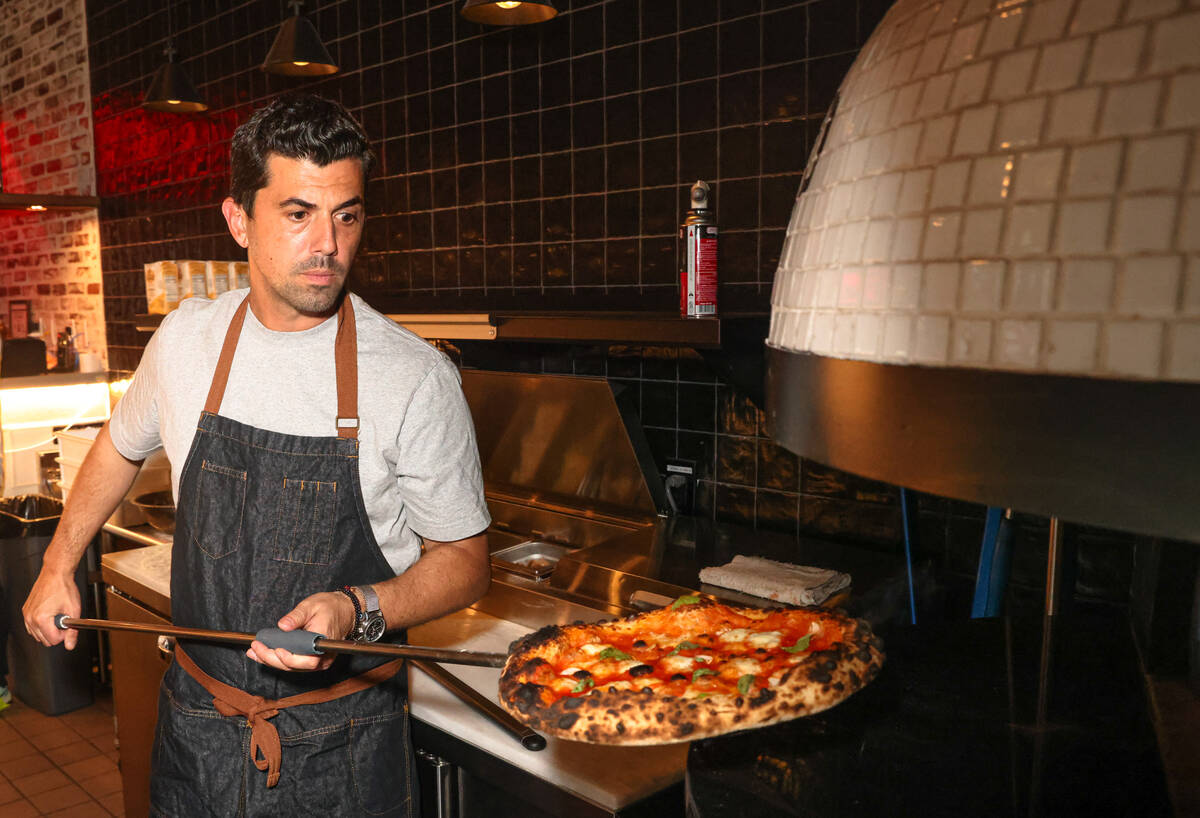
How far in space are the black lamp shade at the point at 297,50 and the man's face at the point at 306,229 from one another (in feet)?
5.28

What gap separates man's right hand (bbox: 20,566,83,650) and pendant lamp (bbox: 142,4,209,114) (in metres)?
2.61

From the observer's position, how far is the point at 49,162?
5340 mm

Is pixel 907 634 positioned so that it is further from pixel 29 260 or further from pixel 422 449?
pixel 29 260

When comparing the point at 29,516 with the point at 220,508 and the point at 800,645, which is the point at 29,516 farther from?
the point at 800,645

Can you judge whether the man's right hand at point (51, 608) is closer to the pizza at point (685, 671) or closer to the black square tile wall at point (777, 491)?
the pizza at point (685, 671)

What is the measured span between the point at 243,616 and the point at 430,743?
1.55 ft

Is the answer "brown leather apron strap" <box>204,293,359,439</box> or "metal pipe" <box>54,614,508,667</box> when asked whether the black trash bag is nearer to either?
"brown leather apron strap" <box>204,293,359,439</box>

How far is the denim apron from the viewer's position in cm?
168

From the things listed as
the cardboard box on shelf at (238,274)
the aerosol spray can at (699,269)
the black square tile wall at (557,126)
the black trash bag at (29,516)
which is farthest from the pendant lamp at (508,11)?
the black trash bag at (29,516)

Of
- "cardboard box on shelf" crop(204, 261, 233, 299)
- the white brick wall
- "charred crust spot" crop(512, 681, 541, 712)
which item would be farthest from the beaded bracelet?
the white brick wall

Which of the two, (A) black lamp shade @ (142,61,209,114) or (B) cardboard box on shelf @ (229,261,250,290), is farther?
(A) black lamp shade @ (142,61,209,114)

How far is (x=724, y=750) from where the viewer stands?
1175 mm

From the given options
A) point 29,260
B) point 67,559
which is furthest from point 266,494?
point 29,260

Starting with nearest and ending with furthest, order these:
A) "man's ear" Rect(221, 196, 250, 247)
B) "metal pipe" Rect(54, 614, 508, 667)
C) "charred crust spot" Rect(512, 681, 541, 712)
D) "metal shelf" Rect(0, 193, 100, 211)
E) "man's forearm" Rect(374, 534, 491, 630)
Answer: "metal pipe" Rect(54, 614, 508, 667), "charred crust spot" Rect(512, 681, 541, 712), "man's forearm" Rect(374, 534, 491, 630), "man's ear" Rect(221, 196, 250, 247), "metal shelf" Rect(0, 193, 100, 211)
